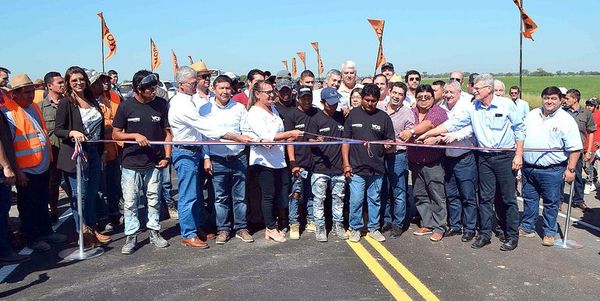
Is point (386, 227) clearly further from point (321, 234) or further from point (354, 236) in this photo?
point (321, 234)

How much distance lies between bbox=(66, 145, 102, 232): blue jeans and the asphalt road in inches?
18.3

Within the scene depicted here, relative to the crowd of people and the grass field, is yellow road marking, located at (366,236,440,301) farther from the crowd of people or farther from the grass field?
the grass field

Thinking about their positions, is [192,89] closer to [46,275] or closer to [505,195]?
[46,275]

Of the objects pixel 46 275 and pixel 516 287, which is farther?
pixel 46 275

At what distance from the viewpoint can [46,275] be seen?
5.00 meters

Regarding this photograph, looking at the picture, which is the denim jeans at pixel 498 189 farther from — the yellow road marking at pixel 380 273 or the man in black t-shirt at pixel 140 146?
the man in black t-shirt at pixel 140 146

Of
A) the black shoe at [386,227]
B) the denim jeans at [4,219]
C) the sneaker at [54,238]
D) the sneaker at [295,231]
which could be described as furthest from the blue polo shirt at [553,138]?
the denim jeans at [4,219]

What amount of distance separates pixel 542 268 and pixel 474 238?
1.15 meters

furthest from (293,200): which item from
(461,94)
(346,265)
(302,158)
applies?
(461,94)

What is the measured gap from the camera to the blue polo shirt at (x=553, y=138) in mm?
6020

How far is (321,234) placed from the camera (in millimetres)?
6137

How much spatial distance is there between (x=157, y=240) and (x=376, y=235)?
2733 mm

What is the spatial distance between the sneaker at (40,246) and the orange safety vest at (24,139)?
97cm

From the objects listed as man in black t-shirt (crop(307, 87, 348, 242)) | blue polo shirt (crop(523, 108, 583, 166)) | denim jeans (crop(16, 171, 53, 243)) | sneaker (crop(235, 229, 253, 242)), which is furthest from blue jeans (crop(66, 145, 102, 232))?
blue polo shirt (crop(523, 108, 583, 166))
